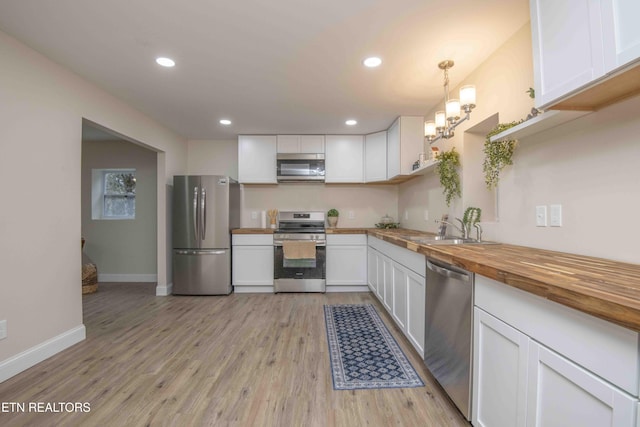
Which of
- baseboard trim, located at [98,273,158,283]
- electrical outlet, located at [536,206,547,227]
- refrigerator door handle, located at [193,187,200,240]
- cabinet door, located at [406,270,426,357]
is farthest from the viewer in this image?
baseboard trim, located at [98,273,158,283]

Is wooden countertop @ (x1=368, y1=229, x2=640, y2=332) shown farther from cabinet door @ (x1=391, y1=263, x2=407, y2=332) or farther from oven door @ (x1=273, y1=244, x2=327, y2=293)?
A: oven door @ (x1=273, y1=244, x2=327, y2=293)

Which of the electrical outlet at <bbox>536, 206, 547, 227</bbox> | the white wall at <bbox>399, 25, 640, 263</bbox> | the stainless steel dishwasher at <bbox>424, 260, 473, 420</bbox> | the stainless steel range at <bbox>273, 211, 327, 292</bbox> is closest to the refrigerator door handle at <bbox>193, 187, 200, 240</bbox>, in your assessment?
the stainless steel range at <bbox>273, 211, 327, 292</bbox>

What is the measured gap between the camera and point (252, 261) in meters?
3.97

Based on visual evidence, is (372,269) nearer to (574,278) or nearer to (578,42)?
(574,278)

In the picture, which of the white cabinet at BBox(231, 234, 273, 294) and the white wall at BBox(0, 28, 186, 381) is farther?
the white cabinet at BBox(231, 234, 273, 294)

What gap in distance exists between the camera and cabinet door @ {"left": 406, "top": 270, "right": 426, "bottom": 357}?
1.97 meters

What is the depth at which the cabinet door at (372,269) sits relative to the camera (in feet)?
11.2

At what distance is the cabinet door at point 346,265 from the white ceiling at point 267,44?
6.42 ft

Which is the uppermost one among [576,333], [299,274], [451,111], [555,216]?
[451,111]

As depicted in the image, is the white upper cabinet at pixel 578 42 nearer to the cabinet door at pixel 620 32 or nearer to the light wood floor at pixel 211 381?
the cabinet door at pixel 620 32

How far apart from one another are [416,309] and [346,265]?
1922mm

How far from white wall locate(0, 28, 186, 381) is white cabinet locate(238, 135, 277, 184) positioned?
5.98 ft

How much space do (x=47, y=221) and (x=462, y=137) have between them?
3509mm

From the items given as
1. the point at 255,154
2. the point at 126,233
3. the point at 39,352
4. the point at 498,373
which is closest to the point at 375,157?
the point at 255,154
